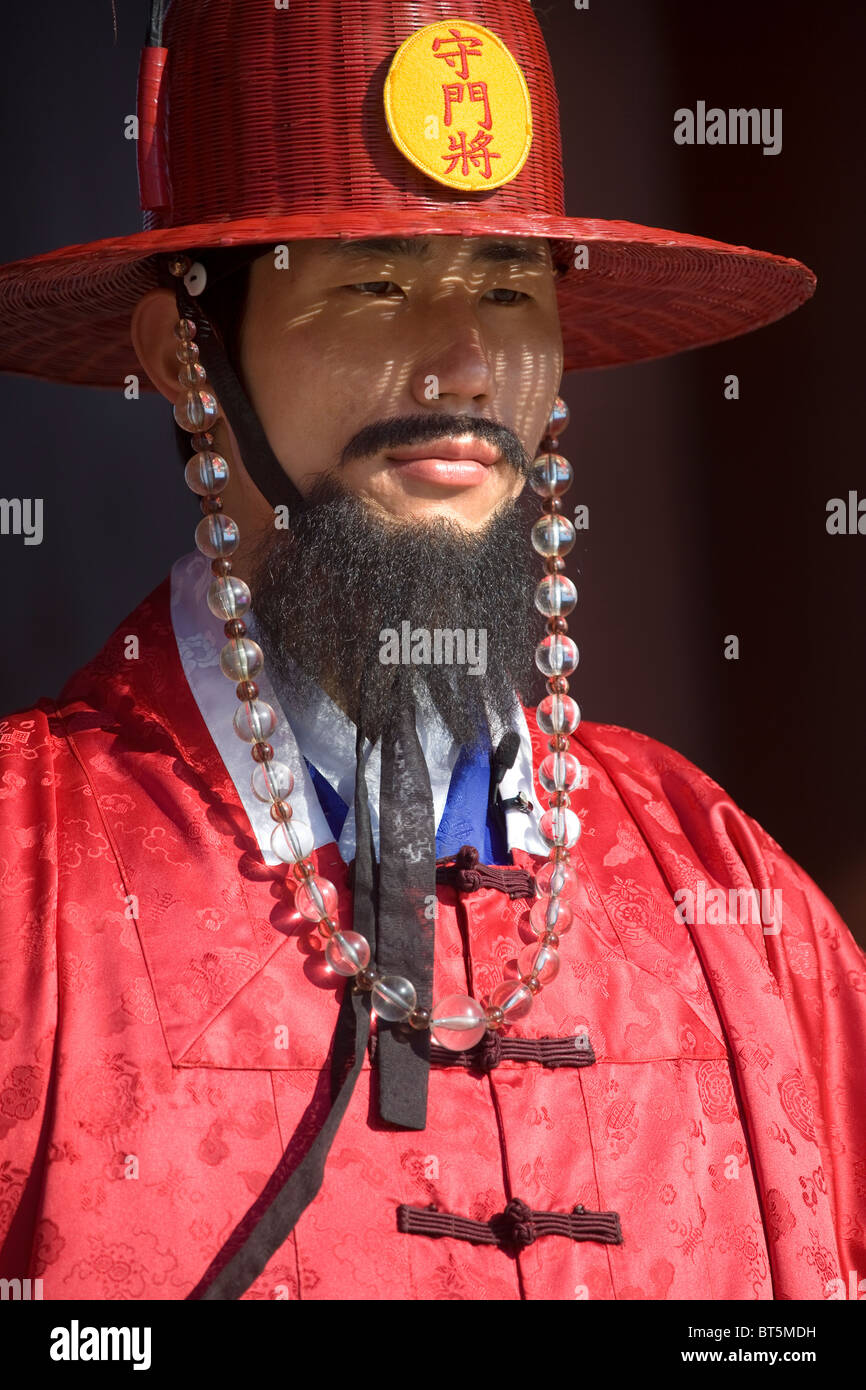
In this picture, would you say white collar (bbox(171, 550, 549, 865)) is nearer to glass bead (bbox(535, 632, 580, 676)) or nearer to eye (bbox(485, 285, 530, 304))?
glass bead (bbox(535, 632, 580, 676))

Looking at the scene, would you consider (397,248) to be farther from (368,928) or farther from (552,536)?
(368,928)

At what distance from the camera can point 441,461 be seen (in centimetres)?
196

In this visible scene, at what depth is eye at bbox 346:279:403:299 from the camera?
1.99 metres

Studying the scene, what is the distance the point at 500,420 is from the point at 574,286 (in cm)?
45

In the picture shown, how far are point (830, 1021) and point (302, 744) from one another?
2.51 feet

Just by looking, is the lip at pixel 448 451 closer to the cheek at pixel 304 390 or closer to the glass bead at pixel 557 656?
the cheek at pixel 304 390

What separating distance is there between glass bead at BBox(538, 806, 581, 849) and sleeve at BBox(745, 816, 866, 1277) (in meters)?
0.32

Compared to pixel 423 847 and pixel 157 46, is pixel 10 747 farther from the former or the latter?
pixel 157 46

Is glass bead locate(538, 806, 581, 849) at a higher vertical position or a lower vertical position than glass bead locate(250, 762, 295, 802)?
lower

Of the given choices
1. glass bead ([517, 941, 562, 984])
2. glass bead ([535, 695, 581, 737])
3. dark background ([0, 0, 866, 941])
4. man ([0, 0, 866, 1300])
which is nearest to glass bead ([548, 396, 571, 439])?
man ([0, 0, 866, 1300])

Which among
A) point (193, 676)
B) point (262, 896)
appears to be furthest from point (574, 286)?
point (262, 896)

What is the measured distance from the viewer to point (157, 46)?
6.79 ft

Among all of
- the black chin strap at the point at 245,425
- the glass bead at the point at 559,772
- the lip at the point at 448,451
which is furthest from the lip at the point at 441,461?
the glass bead at the point at 559,772

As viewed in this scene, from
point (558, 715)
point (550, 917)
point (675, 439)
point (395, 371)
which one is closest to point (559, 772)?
point (558, 715)
